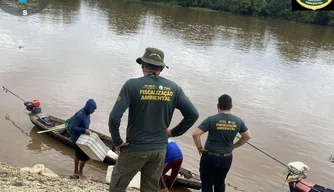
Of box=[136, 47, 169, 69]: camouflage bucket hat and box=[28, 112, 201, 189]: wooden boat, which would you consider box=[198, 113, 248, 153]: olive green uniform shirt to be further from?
box=[28, 112, 201, 189]: wooden boat

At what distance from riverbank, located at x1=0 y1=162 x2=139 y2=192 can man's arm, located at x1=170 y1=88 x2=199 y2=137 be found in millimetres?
2739

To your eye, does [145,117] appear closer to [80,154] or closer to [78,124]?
[78,124]

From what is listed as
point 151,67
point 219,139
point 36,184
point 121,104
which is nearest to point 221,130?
point 219,139

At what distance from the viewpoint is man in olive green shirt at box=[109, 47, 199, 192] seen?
366cm

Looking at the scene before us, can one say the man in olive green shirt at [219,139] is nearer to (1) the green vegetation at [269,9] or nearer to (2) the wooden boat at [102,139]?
(2) the wooden boat at [102,139]

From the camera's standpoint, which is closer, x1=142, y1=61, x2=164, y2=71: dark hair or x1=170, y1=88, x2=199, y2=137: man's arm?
x1=142, y1=61, x2=164, y2=71: dark hair

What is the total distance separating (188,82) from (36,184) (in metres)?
13.2

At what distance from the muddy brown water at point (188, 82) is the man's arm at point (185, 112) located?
16.7 feet

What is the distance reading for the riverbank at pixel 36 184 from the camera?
18.1 ft

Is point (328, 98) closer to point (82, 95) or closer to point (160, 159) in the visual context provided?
point (82, 95)

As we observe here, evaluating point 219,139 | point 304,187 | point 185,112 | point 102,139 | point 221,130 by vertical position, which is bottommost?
point 102,139

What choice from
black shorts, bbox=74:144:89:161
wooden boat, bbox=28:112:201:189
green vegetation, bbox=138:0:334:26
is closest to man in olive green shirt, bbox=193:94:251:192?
wooden boat, bbox=28:112:201:189

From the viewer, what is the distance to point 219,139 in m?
5.04

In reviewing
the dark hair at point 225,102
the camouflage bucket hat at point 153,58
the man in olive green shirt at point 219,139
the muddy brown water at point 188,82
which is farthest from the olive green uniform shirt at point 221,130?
the muddy brown water at point 188,82
